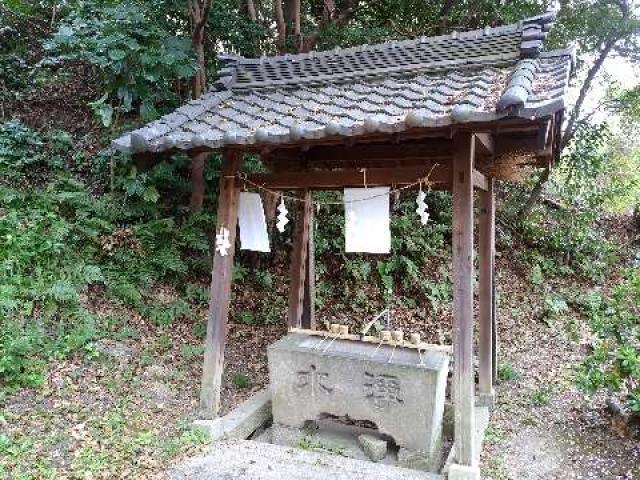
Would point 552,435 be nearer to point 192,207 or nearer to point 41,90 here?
point 192,207

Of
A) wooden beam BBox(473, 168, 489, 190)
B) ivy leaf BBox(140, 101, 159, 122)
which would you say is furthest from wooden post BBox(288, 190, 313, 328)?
ivy leaf BBox(140, 101, 159, 122)

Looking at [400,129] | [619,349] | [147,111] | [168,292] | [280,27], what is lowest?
[619,349]

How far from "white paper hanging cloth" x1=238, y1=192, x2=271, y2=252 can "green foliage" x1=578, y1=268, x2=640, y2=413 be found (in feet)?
13.5

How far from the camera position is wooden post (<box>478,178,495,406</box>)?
6184 mm

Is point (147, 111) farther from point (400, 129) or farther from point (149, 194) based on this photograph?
point (400, 129)

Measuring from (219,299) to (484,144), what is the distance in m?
3.25

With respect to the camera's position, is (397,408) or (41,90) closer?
(397,408)

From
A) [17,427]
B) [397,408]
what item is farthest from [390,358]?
[17,427]

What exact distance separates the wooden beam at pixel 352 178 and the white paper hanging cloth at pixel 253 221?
30cm

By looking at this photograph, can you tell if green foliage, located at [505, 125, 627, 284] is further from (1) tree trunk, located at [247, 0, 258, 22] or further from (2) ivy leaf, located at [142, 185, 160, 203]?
(2) ivy leaf, located at [142, 185, 160, 203]

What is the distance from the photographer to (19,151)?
795cm

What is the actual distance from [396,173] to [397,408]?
2350mm

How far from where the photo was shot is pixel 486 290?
20.4 ft

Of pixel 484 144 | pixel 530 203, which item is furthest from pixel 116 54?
pixel 530 203
